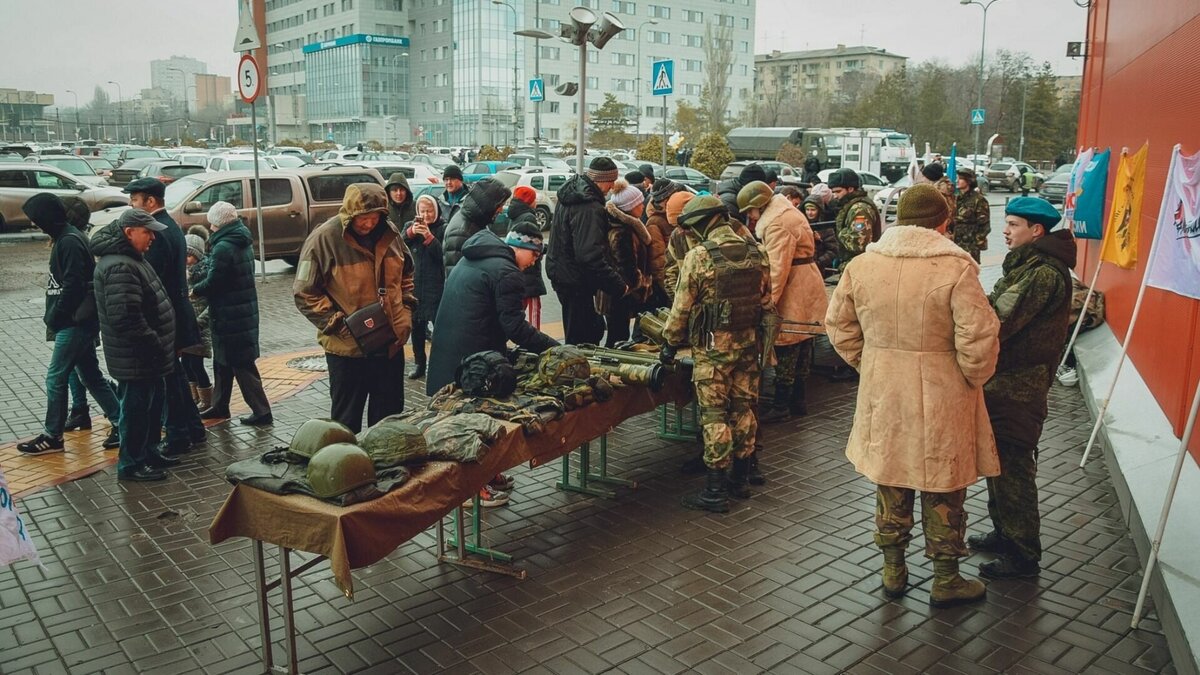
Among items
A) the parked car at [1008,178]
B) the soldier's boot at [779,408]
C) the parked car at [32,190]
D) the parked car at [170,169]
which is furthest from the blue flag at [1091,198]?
the parked car at [1008,178]

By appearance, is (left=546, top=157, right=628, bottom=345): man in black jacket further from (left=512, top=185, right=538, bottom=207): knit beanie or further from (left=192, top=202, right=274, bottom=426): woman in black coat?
(left=192, top=202, right=274, bottom=426): woman in black coat

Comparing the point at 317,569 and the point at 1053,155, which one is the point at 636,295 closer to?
the point at 317,569

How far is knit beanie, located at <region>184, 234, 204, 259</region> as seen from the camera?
331 inches

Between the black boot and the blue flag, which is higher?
the blue flag

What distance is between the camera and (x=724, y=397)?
600cm

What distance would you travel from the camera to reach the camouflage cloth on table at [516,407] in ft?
16.4

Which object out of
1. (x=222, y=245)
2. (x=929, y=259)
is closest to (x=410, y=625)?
(x=929, y=259)

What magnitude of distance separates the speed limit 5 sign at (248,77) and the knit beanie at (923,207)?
38.9ft

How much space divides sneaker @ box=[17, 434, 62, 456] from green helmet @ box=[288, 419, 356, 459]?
165 inches

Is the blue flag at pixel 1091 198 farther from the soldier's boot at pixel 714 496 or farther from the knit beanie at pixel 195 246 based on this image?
the knit beanie at pixel 195 246

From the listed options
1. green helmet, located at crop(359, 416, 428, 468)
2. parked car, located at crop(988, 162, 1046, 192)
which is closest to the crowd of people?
green helmet, located at crop(359, 416, 428, 468)

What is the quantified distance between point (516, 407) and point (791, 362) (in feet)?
12.6

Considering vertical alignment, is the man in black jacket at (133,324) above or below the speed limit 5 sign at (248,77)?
below

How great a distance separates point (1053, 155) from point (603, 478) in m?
61.7
